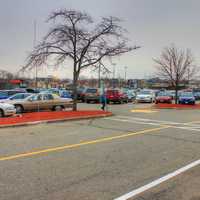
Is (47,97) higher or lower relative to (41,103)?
higher

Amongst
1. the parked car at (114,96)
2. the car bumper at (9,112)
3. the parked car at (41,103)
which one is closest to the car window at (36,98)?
the parked car at (41,103)

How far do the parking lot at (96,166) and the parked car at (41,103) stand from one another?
919cm

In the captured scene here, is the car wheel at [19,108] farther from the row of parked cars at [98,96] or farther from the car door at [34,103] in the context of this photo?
the row of parked cars at [98,96]

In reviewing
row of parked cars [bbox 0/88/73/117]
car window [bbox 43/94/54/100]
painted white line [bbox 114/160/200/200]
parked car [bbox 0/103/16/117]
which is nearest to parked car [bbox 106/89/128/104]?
row of parked cars [bbox 0/88/73/117]

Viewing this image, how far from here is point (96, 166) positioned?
618cm

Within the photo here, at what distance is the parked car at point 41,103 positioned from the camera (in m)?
19.2

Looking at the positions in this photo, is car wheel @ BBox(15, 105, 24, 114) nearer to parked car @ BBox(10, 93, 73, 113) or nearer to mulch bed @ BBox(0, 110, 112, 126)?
parked car @ BBox(10, 93, 73, 113)

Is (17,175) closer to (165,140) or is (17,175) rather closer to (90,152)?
(90,152)

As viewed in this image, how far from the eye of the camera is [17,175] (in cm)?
547

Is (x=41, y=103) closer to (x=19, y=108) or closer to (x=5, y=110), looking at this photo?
(x=19, y=108)

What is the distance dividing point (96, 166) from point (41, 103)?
571 inches

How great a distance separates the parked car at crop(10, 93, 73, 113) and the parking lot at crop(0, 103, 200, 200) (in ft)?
30.2

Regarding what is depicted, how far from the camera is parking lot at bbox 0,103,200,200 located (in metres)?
4.62

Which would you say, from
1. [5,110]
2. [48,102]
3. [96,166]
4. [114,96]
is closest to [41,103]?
[48,102]
